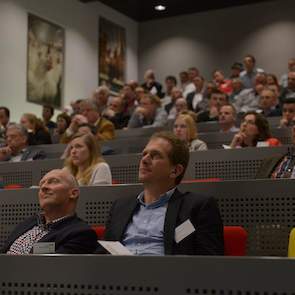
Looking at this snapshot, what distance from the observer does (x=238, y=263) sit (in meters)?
1.46

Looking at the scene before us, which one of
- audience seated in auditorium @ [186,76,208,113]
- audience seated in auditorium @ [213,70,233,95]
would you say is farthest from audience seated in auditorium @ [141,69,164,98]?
audience seated in auditorium @ [213,70,233,95]

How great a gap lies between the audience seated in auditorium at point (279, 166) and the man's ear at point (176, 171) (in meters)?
1.27

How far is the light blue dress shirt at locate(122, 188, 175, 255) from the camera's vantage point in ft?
8.39

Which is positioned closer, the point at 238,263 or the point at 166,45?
the point at 238,263

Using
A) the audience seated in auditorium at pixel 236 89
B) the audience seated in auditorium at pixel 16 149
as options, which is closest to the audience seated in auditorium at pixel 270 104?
the audience seated in auditorium at pixel 236 89

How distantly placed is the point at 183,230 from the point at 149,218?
0.75 ft

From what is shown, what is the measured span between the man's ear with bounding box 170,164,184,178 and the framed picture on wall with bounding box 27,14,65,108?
8.60 meters

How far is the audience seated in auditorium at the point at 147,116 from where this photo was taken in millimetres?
7801

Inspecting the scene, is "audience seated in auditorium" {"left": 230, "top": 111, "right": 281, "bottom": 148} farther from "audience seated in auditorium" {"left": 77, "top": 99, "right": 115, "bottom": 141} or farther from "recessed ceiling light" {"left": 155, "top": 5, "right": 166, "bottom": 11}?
"recessed ceiling light" {"left": 155, "top": 5, "right": 166, "bottom": 11}

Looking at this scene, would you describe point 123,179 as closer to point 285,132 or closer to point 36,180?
point 36,180

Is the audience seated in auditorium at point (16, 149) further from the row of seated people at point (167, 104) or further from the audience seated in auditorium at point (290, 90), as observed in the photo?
the audience seated in auditorium at point (290, 90)

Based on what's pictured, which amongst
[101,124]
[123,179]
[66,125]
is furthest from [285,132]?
[66,125]

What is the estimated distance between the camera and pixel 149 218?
8.66 ft

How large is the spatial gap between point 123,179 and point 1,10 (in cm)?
682
